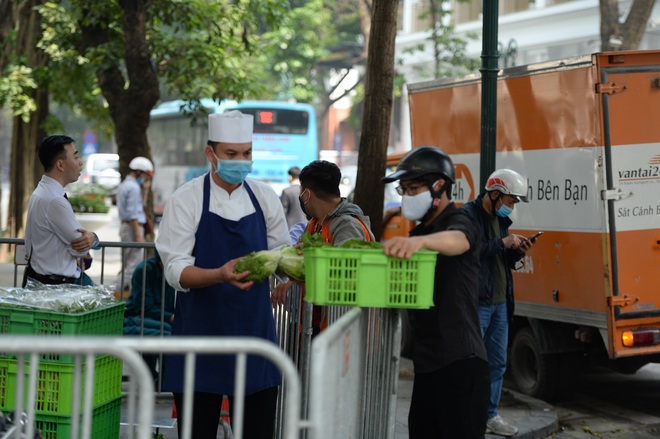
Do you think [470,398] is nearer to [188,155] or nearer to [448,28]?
[448,28]

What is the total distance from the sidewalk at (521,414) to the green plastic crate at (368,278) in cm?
347

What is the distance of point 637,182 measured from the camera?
27.3 feet

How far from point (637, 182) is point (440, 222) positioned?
4.31m

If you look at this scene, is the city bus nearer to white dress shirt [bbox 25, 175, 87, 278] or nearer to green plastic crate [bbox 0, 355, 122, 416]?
white dress shirt [bbox 25, 175, 87, 278]

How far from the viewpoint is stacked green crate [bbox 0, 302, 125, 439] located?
490 centimetres

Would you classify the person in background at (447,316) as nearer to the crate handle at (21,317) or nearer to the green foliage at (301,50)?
the crate handle at (21,317)

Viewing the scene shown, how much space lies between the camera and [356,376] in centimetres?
416

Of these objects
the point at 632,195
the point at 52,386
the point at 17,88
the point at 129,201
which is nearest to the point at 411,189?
the point at 52,386

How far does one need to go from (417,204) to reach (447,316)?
498 mm

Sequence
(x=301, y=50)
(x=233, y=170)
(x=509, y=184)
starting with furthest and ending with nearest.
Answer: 1. (x=301, y=50)
2. (x=509, y=184)
3. (x=233, y=170)

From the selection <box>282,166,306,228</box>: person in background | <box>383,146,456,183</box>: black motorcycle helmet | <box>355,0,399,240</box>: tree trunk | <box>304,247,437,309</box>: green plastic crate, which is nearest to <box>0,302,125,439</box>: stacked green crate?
<box>304,247,437,309</box>: green plastic crate

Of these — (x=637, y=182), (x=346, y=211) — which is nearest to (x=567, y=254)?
(x=637, y=182)

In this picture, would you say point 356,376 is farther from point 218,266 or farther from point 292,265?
point 218,266

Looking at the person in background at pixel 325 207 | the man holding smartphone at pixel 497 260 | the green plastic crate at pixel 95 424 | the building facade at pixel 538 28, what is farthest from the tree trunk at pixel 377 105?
the building facade at pixel 538 28
